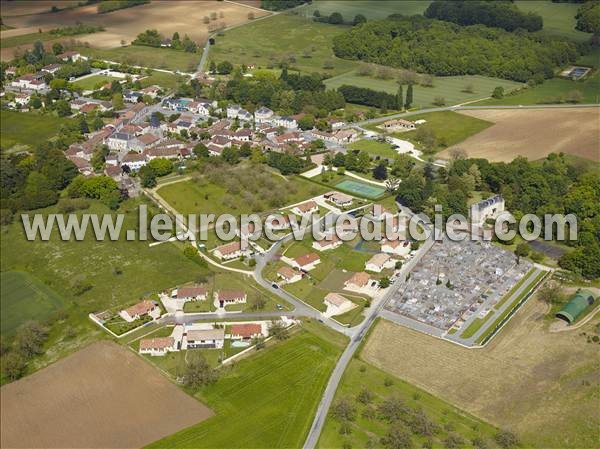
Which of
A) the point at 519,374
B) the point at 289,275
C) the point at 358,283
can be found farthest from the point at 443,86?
the point at 519,374

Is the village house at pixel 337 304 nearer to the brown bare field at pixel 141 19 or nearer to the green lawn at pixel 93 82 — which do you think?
the green lawn at pixel 93 82

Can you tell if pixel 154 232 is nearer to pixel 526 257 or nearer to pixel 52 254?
pixel 52 254

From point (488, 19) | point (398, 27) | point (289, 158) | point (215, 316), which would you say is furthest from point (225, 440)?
point (488, 19)

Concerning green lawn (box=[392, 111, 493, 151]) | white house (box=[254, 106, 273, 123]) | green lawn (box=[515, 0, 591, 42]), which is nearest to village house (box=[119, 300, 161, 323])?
green lawn (box=[392, 111, 493, 151])

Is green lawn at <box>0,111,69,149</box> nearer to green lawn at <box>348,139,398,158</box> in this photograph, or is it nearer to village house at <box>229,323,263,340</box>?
green lawn at <box>348,139,398,158</box>

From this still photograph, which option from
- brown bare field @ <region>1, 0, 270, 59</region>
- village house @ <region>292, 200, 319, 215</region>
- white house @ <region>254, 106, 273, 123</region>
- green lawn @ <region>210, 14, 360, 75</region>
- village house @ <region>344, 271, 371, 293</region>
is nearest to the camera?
village house @ <region>344, 271, 371, 293</region>
